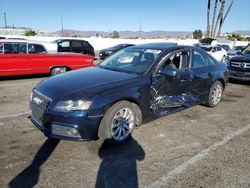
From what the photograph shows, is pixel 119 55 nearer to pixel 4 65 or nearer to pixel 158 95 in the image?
pixel 158 95

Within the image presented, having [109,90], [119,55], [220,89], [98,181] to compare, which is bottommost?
[98,181]

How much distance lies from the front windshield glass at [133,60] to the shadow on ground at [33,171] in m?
1.86

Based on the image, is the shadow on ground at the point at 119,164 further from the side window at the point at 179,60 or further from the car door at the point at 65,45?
the car door at the point at 65,45

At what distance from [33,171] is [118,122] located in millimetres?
1388

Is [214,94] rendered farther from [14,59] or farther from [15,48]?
[15,48]

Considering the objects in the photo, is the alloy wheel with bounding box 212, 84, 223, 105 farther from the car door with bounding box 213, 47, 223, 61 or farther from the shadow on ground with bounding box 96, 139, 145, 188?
the car door with bounding box 213, 47, 223, 61

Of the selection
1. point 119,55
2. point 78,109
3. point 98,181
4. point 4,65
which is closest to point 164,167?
point 98,181

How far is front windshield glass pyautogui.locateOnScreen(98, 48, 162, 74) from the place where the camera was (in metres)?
4.40

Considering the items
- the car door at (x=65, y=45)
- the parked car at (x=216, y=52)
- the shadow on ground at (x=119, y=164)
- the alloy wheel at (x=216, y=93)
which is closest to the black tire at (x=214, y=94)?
the alloy wheel at (x=216, y=93)

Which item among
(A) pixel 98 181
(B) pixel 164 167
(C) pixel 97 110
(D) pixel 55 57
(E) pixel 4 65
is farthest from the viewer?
(D) pixel 55 57

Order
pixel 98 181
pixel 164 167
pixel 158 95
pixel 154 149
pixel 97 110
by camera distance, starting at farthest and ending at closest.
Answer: pixel 158 95 → pixel 154 149 → pixel 97 110 → pixel 164 167 → pixel 98 181

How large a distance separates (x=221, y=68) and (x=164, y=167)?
3.73 m

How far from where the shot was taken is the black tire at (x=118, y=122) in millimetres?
3553

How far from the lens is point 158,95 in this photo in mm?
4289
